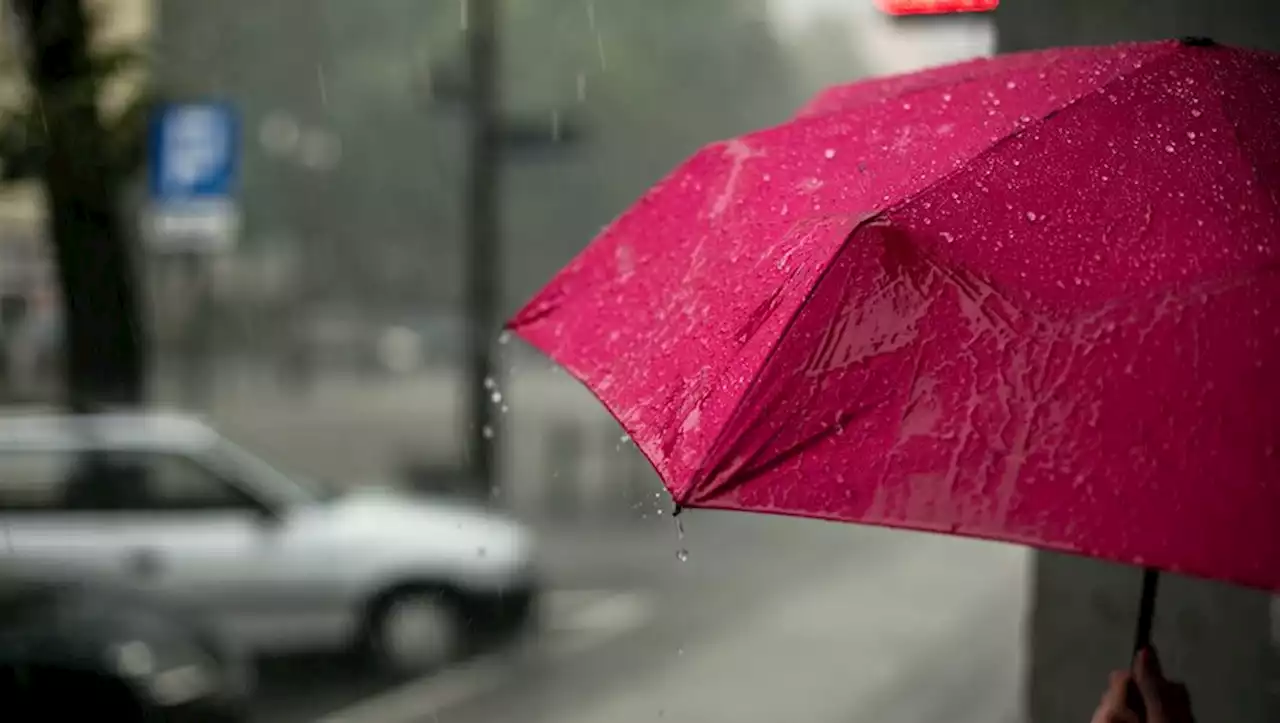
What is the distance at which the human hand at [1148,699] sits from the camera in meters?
1.39

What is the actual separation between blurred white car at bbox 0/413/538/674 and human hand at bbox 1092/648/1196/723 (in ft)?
18.8

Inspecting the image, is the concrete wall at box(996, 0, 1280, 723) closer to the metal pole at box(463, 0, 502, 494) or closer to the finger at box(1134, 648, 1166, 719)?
the finger at box(1134, 648, 1166, 719)

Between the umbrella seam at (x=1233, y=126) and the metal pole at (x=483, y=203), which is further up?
the umbrella seam at (x=1233, y=126)

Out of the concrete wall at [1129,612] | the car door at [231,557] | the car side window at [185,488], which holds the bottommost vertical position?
the car door at [231,557]

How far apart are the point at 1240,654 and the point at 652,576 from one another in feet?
23.2

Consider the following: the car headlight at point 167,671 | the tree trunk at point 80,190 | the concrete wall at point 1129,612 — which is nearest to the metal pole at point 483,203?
the tree trunk at point 80,190

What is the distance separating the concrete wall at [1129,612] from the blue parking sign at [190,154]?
6.46 metres

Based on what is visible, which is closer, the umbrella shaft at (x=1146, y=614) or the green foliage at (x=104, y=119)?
the umbrella shaft at (x=1146, y=614)

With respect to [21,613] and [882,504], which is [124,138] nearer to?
[21,613]

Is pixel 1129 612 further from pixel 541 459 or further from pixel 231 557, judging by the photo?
pixel 541 459

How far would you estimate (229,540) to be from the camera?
22.0 feet

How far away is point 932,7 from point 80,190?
6276mm

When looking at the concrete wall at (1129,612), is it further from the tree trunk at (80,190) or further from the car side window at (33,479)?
the tree trunk at (80,190)

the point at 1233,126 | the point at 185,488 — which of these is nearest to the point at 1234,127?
the point at 1233,126
